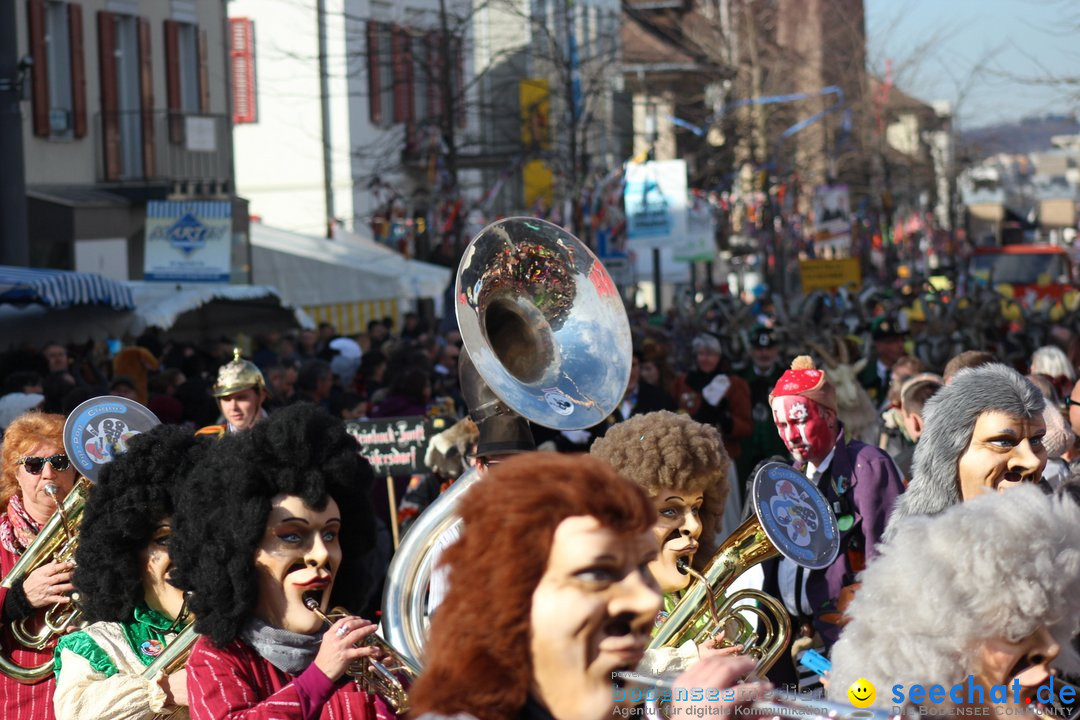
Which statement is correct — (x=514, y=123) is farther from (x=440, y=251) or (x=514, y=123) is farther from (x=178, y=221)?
(x=178, y=221)

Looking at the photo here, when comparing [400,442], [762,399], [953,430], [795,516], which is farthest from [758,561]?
[762,399]

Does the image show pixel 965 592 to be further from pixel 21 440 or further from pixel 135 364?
pixel 135 364

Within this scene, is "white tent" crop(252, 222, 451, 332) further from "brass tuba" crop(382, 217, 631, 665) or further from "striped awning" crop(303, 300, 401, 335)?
"brass tuba" crop(382, 217, 631, 665)

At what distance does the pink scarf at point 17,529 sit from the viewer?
489 centimetres

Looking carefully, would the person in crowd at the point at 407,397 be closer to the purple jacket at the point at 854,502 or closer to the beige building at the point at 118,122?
the purple jacket at the point at 854,502

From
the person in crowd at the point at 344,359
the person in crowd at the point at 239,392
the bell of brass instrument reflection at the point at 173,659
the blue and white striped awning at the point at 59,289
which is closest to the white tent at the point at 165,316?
the blue and white striped awning at the point at 59,289

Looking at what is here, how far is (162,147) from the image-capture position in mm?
22391

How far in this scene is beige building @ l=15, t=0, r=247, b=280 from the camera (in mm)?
19844

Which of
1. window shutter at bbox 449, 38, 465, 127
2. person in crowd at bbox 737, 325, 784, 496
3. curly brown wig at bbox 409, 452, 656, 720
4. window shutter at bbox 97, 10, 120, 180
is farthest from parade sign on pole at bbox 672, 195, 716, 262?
curly brown wig at bbox 409, 452, 656, 720

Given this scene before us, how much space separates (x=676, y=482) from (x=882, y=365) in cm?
750

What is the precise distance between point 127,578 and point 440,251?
20973 mm

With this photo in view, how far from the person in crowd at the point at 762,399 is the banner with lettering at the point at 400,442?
224cm

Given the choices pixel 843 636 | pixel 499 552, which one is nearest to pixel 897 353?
pixel 843 636

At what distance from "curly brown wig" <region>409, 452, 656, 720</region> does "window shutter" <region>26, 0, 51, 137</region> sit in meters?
18.6
